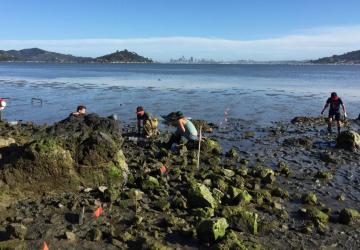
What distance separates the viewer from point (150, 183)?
13344 millimetres

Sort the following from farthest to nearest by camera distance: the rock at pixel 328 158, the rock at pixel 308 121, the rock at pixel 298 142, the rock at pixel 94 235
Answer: the rock at pixel 308 121 → the rock at pixel 298 142 → the rock at pixel 328 158 → the rock at pixel 94 235

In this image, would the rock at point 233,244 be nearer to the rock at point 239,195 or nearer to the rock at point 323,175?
the rock at point 239,195

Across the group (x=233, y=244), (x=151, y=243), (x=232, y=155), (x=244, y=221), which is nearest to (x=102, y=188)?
(x=151, y=243)

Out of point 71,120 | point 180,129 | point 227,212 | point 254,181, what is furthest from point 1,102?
point 227,212

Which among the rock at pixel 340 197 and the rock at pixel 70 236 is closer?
the rock at pixel 70 236

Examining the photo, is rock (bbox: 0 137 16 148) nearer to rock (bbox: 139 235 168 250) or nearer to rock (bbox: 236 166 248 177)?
rock (bbox: 139 235 168 250)

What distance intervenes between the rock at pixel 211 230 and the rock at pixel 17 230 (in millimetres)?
3835

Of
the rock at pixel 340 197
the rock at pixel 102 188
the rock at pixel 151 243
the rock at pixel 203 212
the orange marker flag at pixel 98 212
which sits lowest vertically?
the rock at pixel 340 197

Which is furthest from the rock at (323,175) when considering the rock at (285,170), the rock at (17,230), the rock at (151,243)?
the rock at (17,230)

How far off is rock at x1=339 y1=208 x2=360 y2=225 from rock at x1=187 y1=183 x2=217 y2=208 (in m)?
3.31

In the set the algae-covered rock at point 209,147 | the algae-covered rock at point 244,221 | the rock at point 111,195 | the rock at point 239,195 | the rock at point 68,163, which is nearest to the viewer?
the algae-covered rock at point 244,221

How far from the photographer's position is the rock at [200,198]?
38.6 ft

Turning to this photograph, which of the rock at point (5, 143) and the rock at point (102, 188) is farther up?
the rock at point (5, 143)

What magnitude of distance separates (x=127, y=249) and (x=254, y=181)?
6352 millimetres
